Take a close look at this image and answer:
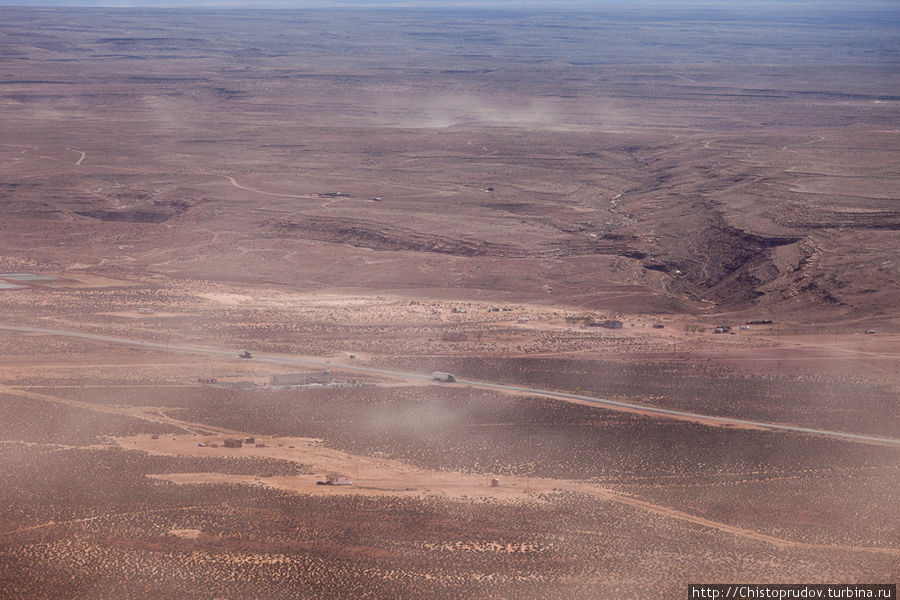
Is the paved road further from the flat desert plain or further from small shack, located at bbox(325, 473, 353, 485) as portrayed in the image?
small shack, located at bbox(325, 473, 353, 485)

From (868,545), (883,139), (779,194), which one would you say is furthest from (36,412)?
(883,139)

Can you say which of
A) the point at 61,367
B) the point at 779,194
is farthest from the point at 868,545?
the point at 779,194

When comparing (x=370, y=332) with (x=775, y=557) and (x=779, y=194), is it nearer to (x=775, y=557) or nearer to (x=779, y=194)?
(x=775, y=557)

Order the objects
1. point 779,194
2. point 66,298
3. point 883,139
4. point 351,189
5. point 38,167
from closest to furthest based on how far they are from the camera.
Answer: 1. point 66,298
2. point 779,194
3. point 351,189
4. point 38,167
5. point 883,139

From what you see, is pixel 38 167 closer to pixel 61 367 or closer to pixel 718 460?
pixel 61 367

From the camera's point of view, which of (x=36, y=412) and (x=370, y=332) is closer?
(x=36, y=412)

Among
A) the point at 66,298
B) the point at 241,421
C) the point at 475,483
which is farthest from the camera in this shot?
the point at 66,298

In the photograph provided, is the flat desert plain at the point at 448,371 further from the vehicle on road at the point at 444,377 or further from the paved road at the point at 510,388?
the vehicle on road at the point at 444,377
